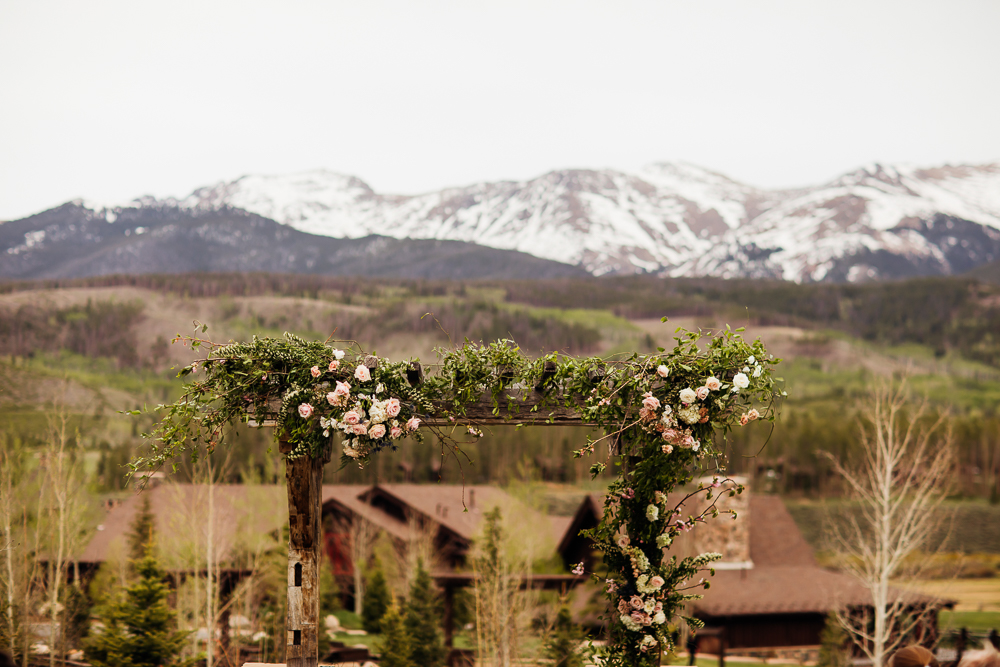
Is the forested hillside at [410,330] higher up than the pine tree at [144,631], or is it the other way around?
the forested hillside at [410,330]

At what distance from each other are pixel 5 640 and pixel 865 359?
181 m

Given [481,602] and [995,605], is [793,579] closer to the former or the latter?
[481,602]

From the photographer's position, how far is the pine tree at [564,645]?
49.3ft

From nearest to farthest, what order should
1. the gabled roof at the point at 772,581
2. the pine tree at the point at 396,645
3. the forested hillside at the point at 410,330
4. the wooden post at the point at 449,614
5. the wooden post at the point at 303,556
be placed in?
the wooden post at the point at 303,556, the pine tree at the point at 396,645, the wooden post at the point at 449,614, the gabled roof at the point at 772,581, the forested hillside at the point at 410,330

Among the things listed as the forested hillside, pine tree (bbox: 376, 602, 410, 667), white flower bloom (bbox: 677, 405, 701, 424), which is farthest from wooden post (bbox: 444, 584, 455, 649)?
the forested hillside

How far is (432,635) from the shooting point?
18.2 m

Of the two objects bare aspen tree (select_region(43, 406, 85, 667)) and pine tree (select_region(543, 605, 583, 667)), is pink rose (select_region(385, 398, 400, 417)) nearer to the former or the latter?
pine tree (select_region(543, 605, 583, 667))

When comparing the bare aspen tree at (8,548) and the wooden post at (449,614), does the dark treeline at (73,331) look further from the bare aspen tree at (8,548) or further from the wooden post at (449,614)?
the bare aspen tree at (8,548)

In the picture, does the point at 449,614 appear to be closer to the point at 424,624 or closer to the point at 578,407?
the point at 424,624

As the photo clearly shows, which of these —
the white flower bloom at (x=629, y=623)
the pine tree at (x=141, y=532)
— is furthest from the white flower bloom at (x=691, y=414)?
the pine tree at (x=141, y=532)

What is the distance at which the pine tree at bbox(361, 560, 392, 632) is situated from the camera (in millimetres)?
26656

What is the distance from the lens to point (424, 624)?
59.8ft

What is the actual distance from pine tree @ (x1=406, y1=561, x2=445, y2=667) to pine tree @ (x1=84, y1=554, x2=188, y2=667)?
501 cm

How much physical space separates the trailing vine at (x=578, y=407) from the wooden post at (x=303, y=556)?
0.76 feet
